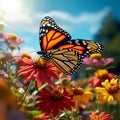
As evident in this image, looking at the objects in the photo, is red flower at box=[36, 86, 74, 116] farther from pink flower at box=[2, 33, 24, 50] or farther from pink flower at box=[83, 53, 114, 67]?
pink flower at box=[83, 53, 114, 67]

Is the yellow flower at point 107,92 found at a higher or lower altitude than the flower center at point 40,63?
lower

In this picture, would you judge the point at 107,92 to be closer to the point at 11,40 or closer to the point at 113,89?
the point at 113,89

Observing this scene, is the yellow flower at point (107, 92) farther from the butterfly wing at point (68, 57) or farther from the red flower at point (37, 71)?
the red flower at point (37, 71)

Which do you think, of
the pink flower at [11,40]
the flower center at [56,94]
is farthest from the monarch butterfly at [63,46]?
the flower center at [56,94]

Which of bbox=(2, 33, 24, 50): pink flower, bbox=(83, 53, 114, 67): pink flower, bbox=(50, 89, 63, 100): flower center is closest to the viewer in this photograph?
bbox=(50, 89, 63, 100): flower center

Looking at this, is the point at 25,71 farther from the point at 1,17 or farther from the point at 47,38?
the point at 47,38

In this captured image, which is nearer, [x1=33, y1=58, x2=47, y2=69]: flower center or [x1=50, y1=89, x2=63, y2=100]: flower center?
[x1=50, y1=89, x2=63, y2=100]: flower center

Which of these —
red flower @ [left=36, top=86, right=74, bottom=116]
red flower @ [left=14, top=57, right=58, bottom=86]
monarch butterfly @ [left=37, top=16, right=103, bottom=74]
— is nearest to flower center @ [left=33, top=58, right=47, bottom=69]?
red flower @ [left=14, top=57, right=58, bottom=86]

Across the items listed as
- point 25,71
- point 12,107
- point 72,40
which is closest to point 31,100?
point 25,71
